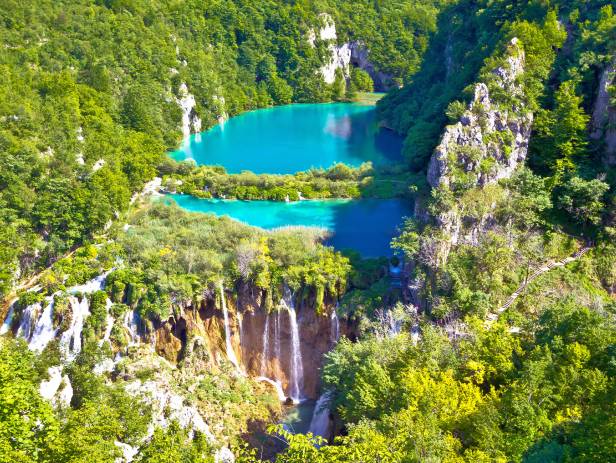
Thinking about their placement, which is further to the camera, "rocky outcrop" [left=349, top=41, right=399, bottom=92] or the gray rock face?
"rocky outcrop" [left=349, top=41, right=399, bottom=92]

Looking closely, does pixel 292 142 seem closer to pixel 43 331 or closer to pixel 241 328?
pixel 241 328

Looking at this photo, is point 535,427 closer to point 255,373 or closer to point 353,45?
point 255,373

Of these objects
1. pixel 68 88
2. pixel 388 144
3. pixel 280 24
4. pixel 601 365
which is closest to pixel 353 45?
pixel 280 24

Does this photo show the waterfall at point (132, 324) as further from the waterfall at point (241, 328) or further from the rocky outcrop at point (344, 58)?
the rocky outcrop at point (344, 58)

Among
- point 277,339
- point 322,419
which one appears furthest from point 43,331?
point 322,419

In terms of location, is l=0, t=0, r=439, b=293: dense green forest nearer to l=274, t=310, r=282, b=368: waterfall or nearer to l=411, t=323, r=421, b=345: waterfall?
l=274, t=310, r=282, b=368: waterfall

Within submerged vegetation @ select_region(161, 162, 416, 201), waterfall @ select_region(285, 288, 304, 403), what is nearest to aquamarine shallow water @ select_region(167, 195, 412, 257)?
submerged vegetation @ select_region(161, 162, 416, 201)

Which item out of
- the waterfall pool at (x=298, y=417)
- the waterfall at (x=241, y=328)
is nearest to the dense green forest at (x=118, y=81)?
the waterfall at (x=241, y=328)
